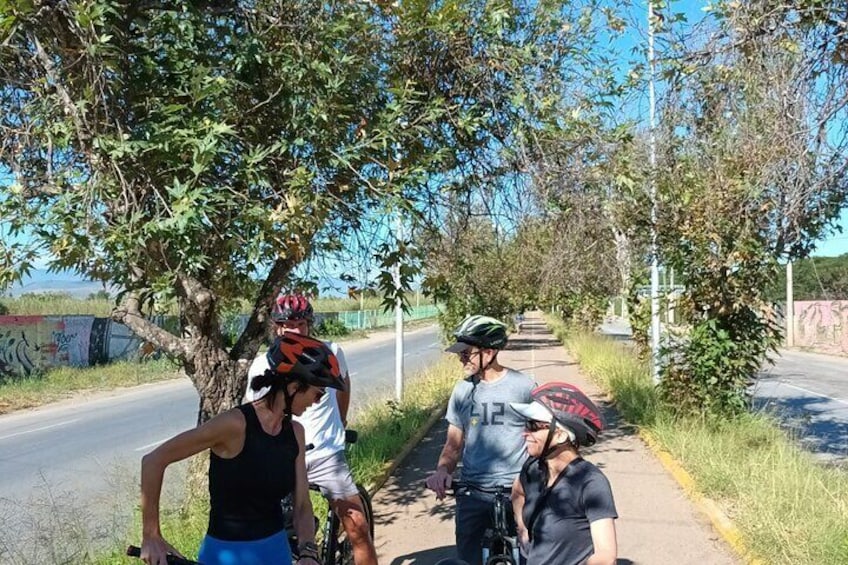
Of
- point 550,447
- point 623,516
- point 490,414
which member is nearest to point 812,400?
point 623,516

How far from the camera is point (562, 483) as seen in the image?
3.01 m

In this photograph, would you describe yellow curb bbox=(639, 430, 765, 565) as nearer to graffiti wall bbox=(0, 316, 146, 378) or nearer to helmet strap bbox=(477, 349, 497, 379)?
helmet strap bbox=(477, 349, 497, 379)

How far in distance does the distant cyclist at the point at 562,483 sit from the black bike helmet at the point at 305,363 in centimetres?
69

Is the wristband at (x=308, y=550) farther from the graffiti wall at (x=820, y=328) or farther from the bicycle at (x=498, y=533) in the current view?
the graffiti wall at (x=820, y=328)

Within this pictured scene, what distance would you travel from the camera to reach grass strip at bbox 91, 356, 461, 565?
5.61 metres

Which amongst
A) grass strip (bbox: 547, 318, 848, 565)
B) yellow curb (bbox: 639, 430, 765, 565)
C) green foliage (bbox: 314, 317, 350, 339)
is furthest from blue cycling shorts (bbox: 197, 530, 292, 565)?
green foliage (bbox: 314, 317, 350, 339)

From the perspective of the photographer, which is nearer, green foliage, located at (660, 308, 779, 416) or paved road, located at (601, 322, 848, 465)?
green foliage, located at (660, 308, 779, 416)

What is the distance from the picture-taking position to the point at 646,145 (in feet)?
35.4

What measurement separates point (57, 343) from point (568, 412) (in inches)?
1071

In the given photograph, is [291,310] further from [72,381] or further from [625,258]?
[72,381]

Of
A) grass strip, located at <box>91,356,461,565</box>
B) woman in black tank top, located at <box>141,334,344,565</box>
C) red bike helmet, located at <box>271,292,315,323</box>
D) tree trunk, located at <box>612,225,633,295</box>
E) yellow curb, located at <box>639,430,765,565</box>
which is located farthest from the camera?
tree trunk, located at <box>612,225,633,295</box>

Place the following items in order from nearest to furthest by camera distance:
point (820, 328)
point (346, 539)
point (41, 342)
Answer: point (346, 539) < point (41, 342) < point (820, 328)

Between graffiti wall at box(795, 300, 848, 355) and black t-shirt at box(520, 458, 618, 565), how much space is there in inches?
1472

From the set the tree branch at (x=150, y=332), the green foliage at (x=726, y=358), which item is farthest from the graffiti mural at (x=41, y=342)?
the green foliage at (x=726, y=358)
